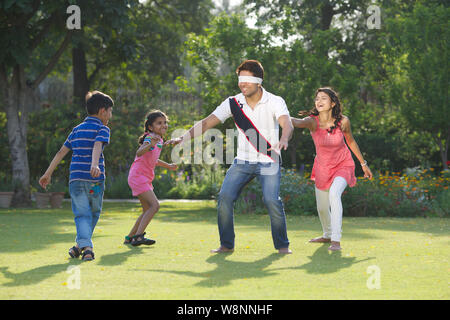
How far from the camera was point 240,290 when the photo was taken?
18.2 feet

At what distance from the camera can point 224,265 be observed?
23.1 ft

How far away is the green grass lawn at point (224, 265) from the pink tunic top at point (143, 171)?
0.80 m

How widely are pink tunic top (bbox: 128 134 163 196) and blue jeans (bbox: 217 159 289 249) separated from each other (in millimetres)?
1381

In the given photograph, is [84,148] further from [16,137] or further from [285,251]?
[16,137]

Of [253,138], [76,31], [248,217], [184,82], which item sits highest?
[76,31]

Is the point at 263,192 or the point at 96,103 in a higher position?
the point at 96,103

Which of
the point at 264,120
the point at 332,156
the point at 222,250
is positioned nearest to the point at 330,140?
the point at 332,156

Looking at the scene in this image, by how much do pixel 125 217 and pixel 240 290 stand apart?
9.12 metres

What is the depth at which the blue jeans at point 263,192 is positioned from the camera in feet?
25.9

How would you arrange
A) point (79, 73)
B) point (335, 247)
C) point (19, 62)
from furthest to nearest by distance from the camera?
1. point (79, 73)
2. point (19, 62)
3. point (335, 247)

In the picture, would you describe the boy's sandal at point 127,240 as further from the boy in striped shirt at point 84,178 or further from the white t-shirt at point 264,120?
the white t-shirt at point 264,120

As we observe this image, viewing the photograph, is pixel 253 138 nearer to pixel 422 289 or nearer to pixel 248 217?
pixel 422 289

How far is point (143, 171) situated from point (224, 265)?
8.19 ft
